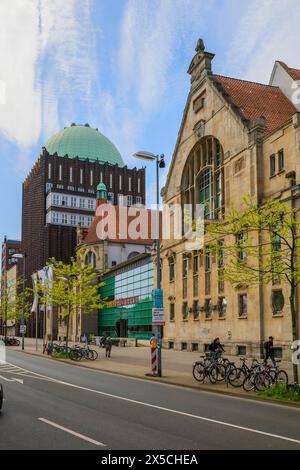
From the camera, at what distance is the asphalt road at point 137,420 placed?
8.76 metres

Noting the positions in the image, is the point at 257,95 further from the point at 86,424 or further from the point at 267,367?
the point at 86,424

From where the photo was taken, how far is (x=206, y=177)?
146 feet

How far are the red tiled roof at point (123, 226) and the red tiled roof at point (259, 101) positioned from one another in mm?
40111

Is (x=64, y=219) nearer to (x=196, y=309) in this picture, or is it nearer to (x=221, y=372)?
(x=196, y=309)

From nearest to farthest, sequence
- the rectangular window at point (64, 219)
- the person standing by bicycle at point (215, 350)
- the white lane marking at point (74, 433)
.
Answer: the white lane marking at point (74, 433) → the person standing by bicycle at point (215, 350) → the rectangular window at point (64, 219)

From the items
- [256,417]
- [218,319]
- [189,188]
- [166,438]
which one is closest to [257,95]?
[189,188]

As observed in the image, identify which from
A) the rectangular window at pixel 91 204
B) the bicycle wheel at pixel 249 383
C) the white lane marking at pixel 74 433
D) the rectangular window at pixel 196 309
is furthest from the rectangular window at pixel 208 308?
the rectangular window at pixel 91 204

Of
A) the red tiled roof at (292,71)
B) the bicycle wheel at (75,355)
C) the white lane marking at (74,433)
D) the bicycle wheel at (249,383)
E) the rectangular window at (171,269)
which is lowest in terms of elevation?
the bicycle wheel at (75,355)

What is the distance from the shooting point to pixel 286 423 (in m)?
11.5

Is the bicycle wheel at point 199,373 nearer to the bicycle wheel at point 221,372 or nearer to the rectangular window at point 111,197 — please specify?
the bicycle wheel at point 221,372

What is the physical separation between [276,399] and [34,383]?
857 centimetres

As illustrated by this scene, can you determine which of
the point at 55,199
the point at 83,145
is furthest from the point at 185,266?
the point at 83,145

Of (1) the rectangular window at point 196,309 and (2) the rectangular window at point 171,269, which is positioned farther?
(2) the rectangular window at point 171,269

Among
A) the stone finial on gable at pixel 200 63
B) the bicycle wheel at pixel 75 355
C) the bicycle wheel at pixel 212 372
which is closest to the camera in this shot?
the bicycle wheel at pixel 212 372
